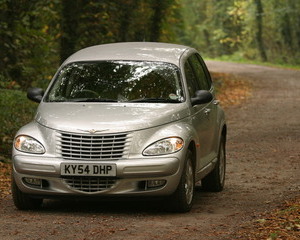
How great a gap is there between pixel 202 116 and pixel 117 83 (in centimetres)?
116

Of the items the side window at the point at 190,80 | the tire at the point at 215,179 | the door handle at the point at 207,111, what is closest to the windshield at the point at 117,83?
the side window at the point at 190,80

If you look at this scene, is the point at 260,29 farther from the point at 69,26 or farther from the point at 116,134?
the point at 116,134

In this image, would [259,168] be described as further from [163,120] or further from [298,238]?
[298,238]

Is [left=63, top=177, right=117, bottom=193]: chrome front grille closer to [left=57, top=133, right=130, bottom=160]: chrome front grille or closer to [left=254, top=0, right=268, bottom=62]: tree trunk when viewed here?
[left=57, top=133, right=130, bottom=160]: chrome front grille

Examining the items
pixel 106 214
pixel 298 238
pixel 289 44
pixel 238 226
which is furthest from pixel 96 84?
pixel 289 44

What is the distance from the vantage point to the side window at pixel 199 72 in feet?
35.1

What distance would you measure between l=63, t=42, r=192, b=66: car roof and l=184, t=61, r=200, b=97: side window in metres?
0.18

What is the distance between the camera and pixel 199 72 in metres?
11.0

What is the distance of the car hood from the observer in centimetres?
865

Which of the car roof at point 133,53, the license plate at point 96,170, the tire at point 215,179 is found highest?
the car roof at point 133,53

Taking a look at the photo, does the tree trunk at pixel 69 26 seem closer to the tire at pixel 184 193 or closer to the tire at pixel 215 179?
the tire at pixel 215 179

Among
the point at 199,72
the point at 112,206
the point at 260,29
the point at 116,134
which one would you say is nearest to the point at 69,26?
the point at 199,72

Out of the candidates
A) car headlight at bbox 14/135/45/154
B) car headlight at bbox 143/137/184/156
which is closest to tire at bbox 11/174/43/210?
car headlight at bbox 14/135/45/154

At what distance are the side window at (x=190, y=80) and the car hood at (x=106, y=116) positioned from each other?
0.52m
